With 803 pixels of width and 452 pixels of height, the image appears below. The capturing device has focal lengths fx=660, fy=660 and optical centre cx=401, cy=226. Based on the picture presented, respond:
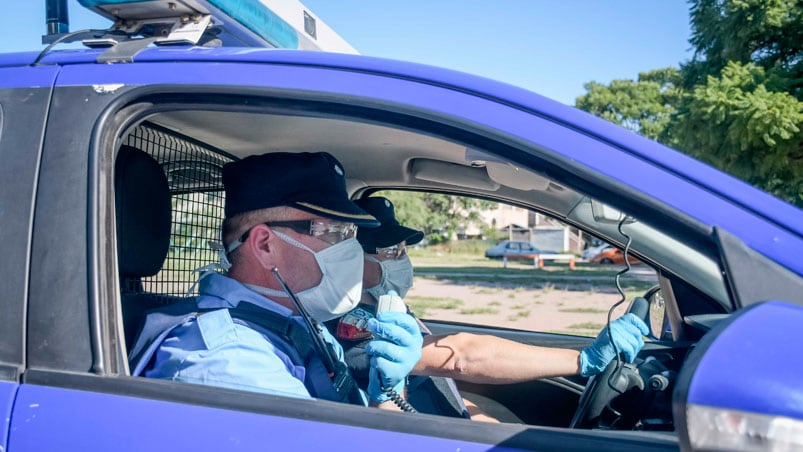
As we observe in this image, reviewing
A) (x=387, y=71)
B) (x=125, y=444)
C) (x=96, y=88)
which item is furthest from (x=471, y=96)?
(x=125, y=444)

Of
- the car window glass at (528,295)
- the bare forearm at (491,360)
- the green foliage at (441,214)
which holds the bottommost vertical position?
the green foliage at (441,214)

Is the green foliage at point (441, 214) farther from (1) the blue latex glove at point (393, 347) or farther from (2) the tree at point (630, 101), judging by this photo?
(1) the blue latex glove at point (393, 347)

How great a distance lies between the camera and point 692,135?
36.0ft

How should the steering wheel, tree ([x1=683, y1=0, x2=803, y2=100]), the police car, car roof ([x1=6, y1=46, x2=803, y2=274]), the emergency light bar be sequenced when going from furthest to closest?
1. tree ([x1=683, y1=0, x2=803, y2=100])
2. the steering wheel
3. the emergency light bar
4. car roof ([x1=6, y1=46, x2=803, y2=274])
5. the police car

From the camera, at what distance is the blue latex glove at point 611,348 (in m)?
1.74

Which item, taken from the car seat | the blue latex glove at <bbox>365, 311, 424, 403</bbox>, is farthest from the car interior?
the blue latex glove at <bbox>365, 311, 424, 403</bbox>

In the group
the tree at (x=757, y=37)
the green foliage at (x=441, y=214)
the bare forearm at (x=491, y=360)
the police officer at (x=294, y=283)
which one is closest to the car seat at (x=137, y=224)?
the police officer at (x=294, y=283)

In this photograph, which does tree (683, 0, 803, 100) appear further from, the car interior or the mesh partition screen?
the mesh partition screen

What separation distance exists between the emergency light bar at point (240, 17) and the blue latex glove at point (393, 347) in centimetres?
90

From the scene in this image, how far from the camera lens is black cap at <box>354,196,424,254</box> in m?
3.23

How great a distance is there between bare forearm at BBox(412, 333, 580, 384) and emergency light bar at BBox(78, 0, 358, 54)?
1.06 metres

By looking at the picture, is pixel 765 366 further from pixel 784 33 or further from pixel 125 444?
pixel 784 33

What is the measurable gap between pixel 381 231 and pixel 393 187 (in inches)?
9.9

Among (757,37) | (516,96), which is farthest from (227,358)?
(757,37)
